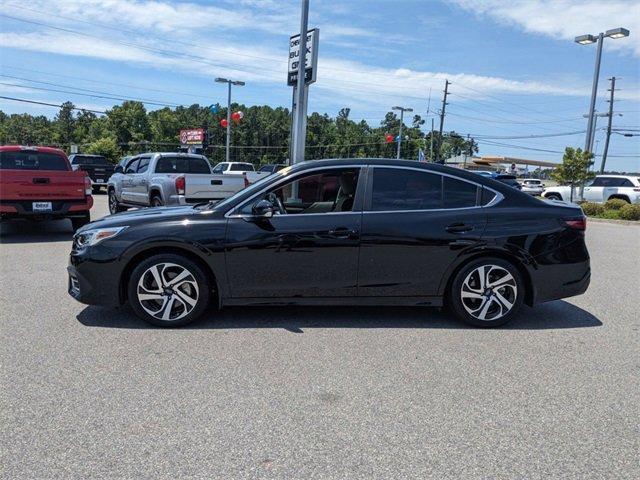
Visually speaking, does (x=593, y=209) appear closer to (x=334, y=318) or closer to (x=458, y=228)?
(x=458, y=228)

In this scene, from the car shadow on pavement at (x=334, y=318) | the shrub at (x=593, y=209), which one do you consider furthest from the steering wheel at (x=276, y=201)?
the shrub at (x=593, y=209)

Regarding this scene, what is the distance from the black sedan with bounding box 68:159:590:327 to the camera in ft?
16.7

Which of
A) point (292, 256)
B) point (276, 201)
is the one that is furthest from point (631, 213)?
point (292, 256)

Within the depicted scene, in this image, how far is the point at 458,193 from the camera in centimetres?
541

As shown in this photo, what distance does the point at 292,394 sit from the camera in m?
3.75

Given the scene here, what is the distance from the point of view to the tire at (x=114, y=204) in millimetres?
16841

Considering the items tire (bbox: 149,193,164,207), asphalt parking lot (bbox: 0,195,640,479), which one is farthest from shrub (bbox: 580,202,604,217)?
asphalt parking lot (bbox: 0,195,640,479)

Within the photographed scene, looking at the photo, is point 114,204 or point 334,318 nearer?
point 334,318

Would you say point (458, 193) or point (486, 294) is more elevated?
point (458, 193)

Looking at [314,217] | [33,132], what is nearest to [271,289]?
[314,217]

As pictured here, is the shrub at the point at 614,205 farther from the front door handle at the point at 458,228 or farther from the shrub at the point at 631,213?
the front door handle at the point at 458,228

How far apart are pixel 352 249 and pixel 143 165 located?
36.9ft

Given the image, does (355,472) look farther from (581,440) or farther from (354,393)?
(581,440)

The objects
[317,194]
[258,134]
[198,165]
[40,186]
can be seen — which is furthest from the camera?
[258,134]
